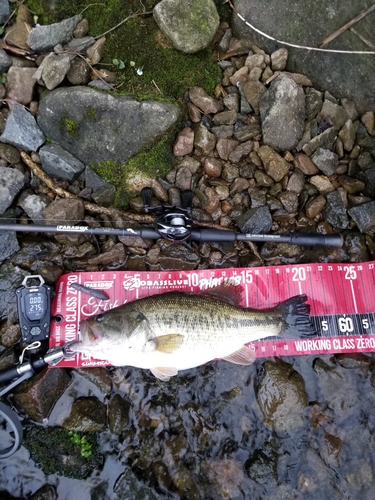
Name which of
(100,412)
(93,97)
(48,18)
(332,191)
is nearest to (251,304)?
(332,191)

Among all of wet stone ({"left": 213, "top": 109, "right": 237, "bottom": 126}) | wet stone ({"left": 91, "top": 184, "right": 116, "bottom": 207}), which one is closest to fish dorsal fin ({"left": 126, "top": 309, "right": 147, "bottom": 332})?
wet stone ({"left": 91, "top": 184, "right": 116, "bottom": 207})

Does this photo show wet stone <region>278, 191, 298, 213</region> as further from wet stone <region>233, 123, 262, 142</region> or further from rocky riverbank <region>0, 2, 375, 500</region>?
wet stone <region>233, 123, 262, 142</region>

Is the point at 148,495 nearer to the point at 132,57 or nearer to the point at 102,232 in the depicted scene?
the point at 102,232

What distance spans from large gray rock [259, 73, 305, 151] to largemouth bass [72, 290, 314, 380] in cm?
212

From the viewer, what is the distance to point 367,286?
4996 mm

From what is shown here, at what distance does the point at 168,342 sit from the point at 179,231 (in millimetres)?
1312

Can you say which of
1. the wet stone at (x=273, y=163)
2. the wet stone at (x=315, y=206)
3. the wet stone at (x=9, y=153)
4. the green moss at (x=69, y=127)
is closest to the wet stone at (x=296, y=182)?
the wet stone at (x=273, y=163)

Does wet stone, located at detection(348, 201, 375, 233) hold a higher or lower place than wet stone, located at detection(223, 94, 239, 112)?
lower

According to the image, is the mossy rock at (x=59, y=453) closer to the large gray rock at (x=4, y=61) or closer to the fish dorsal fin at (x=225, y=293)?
the fish dorsal fin at (x=225, y=293)

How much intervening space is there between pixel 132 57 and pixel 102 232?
2.36 m

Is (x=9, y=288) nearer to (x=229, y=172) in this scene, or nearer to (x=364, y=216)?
(x=229, y=172)

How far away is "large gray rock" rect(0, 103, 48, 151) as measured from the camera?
16.1 feet

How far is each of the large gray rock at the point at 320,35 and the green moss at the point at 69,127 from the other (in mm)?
2571

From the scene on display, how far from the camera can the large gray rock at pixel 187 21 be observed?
483cm
